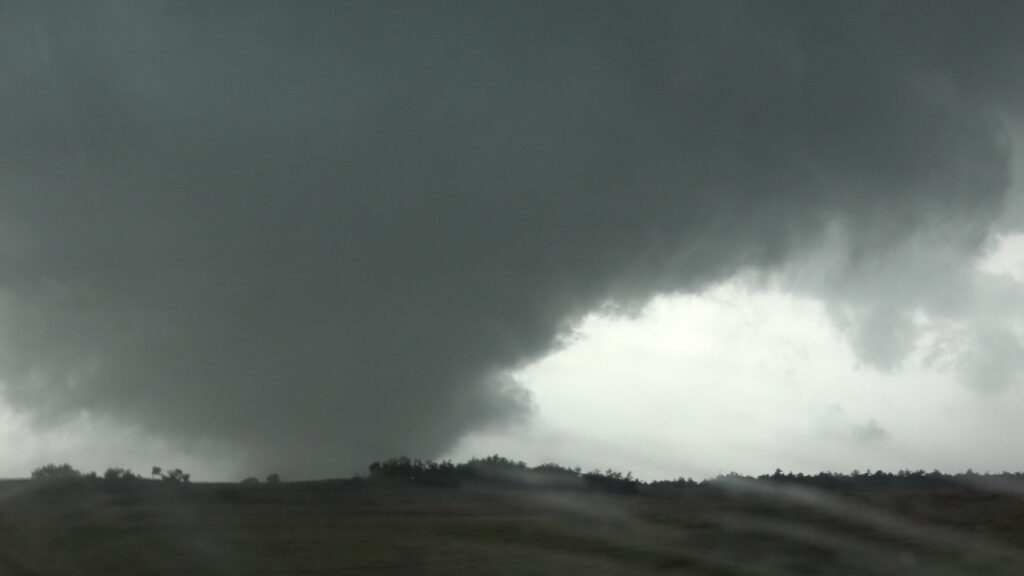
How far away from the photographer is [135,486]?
4178 cm

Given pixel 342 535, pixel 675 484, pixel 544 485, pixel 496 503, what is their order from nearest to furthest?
pixel 342 535 → pixel 496 503 → pixel 544 485 → pixel 675 484

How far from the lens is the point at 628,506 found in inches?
1455

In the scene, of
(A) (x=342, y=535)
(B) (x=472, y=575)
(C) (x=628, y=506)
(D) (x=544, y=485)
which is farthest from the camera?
(D) (x=544, y=485)

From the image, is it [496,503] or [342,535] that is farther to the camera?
[496,503]

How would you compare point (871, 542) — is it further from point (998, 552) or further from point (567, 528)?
point (567, 528)

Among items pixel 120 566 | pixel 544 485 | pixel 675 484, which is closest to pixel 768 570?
pixel 120 566

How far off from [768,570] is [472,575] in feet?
20.8

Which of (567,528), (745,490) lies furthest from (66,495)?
(745,490)

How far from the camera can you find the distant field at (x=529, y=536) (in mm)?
24359

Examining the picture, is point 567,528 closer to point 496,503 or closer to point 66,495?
point 496,503

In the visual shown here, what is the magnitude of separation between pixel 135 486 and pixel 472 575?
22.5 m

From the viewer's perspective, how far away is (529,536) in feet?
94.3

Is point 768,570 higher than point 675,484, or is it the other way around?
point 675,484

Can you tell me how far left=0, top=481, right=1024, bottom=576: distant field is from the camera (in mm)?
24359
